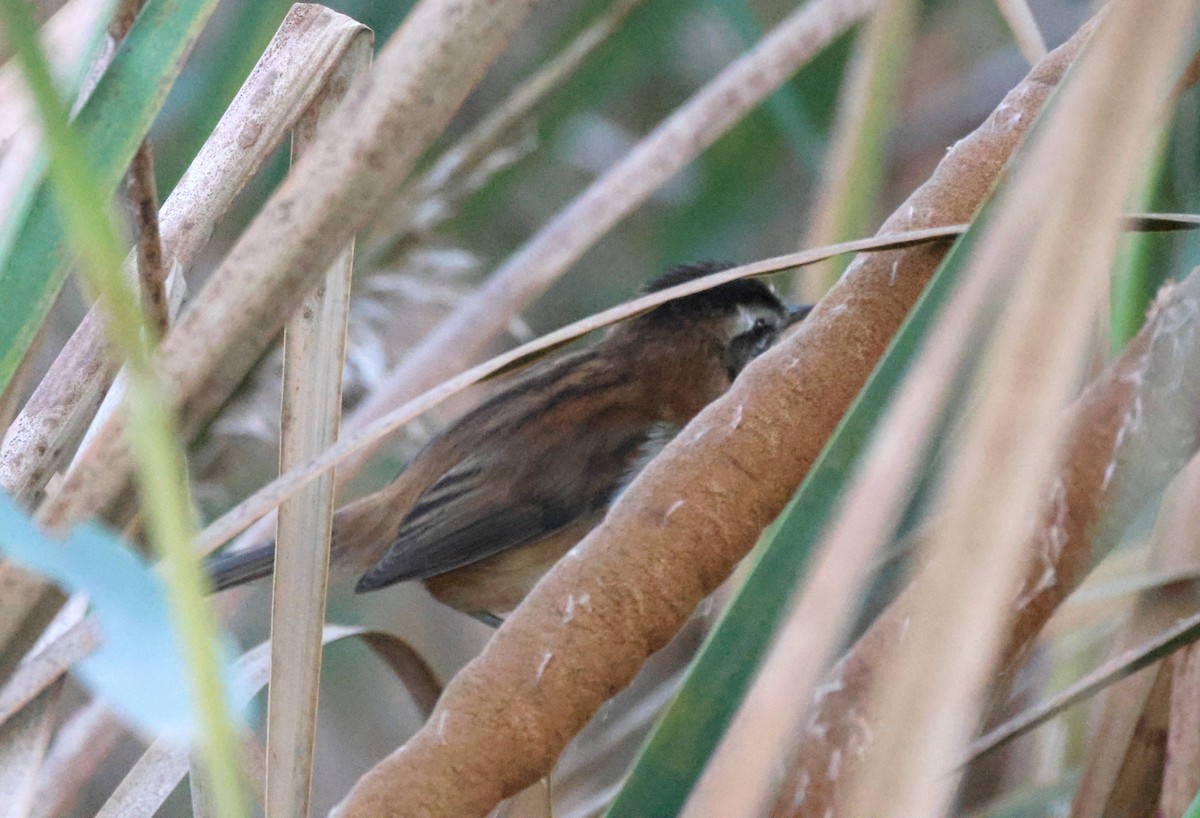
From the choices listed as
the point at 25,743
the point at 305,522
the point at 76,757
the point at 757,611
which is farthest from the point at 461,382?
the point at 76,757

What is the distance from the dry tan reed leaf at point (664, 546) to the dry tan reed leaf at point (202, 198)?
45 centimetres

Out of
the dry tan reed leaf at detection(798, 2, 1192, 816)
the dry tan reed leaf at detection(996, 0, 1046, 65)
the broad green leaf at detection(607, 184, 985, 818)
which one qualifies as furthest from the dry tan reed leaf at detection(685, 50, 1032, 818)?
the dry tan reed leaf at detection(996, 0, 1046, 65)

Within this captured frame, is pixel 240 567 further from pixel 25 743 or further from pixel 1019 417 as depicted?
pixel 1019 417

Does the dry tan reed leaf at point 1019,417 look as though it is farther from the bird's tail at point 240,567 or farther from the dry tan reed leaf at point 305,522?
the bird's tail at point 240,567

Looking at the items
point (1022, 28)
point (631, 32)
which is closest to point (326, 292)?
point (1022, 28)

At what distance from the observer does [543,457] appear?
2625 mm

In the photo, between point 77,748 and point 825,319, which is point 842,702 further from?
point 77,748

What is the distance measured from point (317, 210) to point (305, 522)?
0.38 m

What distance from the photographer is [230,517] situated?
2.82 ft

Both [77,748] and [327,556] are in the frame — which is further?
[77,748]

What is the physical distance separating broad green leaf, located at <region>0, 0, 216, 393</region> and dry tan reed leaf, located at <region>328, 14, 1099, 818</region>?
439 mm

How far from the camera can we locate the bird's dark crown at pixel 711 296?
7.53 ft

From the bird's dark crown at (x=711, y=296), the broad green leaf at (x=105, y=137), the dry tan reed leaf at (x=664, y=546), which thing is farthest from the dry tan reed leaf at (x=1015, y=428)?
the bird's dark crown at (x=711, y=296)

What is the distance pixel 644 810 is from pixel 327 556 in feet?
1.15
